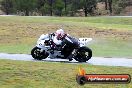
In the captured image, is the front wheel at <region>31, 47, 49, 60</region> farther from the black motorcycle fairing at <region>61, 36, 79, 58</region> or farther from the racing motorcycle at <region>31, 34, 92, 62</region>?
the black motorcycle fairing at <region>61, 36, 79, 58</region>

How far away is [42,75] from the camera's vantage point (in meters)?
13.1

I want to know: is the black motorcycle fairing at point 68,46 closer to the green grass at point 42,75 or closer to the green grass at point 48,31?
the green grass at point 42,75

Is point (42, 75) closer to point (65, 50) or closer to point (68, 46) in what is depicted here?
point (68, 46)

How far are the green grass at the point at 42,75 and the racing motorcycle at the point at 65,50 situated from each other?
7.93 ft

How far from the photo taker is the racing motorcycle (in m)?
17.5

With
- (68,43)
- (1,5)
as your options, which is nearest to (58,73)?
(68,43)

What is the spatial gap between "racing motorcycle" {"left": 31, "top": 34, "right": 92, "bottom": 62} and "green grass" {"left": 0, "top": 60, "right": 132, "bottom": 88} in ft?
7.93

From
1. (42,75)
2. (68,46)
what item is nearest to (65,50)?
(68,46)

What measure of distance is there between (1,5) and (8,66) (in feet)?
215

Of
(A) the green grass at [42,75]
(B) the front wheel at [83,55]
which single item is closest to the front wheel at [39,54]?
(B) the front wheel at [83,55]

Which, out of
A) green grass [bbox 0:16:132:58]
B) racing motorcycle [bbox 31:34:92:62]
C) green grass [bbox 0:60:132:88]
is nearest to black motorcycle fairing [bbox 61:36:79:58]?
racing motorcycle [bbox 31:34:92:62]

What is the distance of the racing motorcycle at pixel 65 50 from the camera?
57.6ft

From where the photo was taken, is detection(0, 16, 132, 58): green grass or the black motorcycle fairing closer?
the black motorcycle fairing

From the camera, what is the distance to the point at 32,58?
60.5 ft
